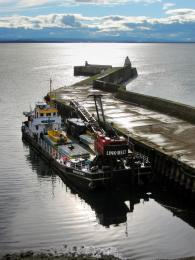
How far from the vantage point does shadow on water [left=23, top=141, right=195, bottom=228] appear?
28.6 metres

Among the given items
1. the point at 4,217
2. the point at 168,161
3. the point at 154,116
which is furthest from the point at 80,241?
the point at 154,116

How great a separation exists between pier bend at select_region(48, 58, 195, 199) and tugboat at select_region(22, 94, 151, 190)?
208 centimetres

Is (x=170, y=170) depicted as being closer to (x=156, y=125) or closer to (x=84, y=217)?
(x=84, y=217)

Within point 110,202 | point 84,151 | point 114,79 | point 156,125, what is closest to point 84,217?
point 110,202

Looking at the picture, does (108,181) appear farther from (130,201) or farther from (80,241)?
(80,241)

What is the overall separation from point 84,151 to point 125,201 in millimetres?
7415

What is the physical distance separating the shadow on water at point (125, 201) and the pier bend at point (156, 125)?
1.25 meters

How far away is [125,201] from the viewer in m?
31.2

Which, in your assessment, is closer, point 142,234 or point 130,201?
point 142,234

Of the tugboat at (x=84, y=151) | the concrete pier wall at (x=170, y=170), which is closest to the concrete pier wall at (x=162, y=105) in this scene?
the tugboat at (x=84, y=151)

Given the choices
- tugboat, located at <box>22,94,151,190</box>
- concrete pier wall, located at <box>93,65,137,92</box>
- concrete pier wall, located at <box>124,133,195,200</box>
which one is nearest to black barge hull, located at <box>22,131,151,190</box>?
tugboat, located at <box>22,94,151,190</box>

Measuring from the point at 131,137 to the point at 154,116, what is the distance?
12950mm

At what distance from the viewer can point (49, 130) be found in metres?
44.2

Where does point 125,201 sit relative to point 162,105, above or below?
below
